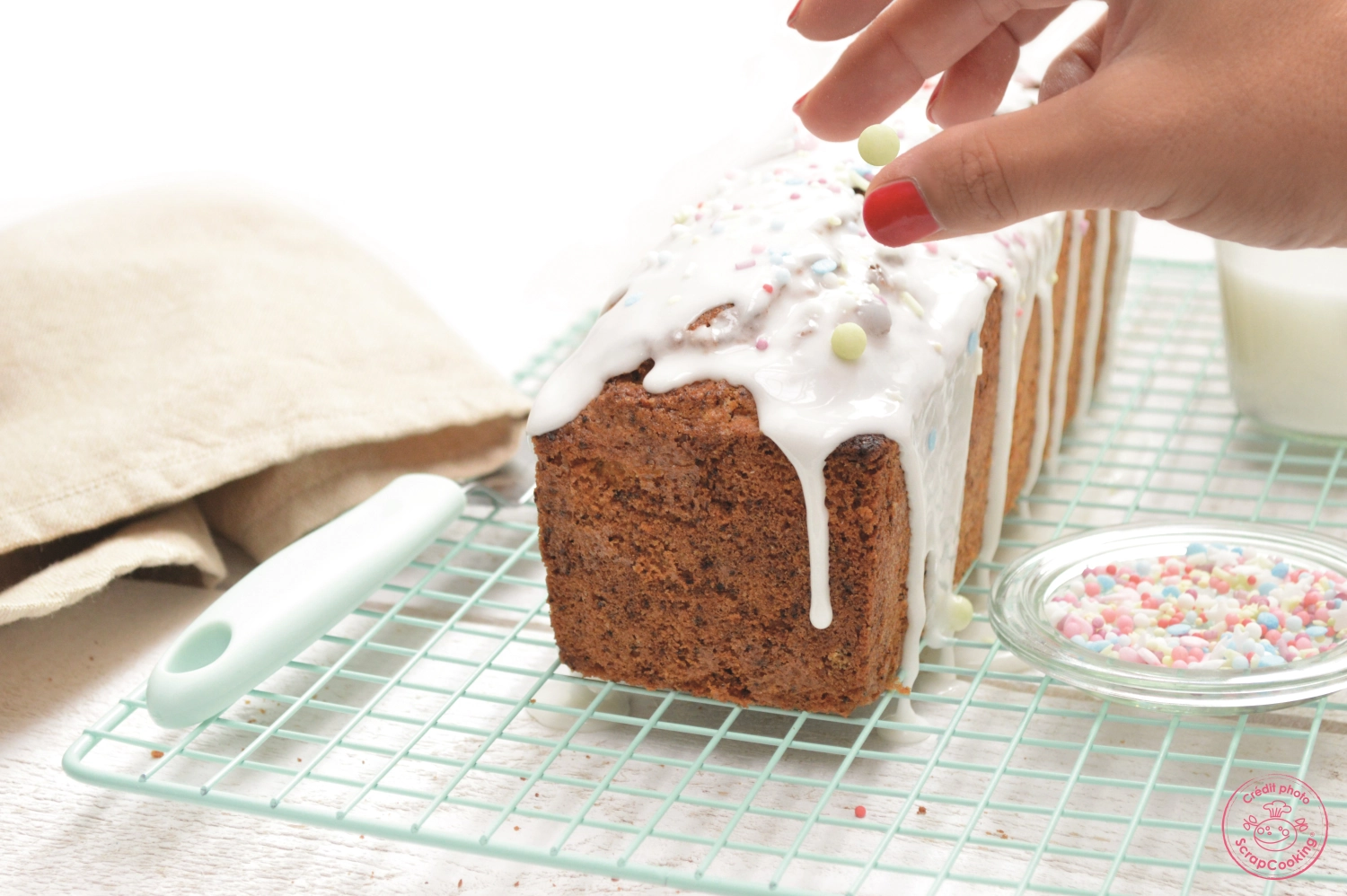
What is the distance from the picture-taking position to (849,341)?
1.22 metres

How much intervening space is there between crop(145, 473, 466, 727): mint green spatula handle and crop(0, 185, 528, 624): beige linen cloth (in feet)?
0.61

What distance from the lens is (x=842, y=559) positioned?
1.25 m

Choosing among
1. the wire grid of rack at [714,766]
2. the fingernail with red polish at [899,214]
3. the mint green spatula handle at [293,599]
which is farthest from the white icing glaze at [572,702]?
the fingernail with red polish at [899,214]

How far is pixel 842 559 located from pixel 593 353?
30 cm

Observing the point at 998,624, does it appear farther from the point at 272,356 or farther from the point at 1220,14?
the point at 272,356

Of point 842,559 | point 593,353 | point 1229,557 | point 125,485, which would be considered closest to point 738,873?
point 842,559

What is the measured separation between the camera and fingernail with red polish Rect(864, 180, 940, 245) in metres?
1.10

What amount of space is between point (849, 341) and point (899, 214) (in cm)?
14

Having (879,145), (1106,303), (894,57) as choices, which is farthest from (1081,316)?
(879,145)

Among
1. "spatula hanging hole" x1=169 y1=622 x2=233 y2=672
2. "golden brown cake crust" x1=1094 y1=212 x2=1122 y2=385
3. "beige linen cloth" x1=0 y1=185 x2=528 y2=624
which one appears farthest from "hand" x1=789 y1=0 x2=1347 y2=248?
"golden brown cake crust" x1=1094 y1=212 x2=1122 y2=385

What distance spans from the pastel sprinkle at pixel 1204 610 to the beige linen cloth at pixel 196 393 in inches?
30.9

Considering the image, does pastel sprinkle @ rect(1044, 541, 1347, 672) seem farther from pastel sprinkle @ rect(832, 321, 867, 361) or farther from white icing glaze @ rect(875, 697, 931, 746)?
pastel sprinkle @ rect(832, 321, 867, 361)

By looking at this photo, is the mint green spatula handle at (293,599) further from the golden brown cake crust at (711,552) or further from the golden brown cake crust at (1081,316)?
the golden brown cake crust at (1081,316)

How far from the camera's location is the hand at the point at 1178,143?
1025 mm
